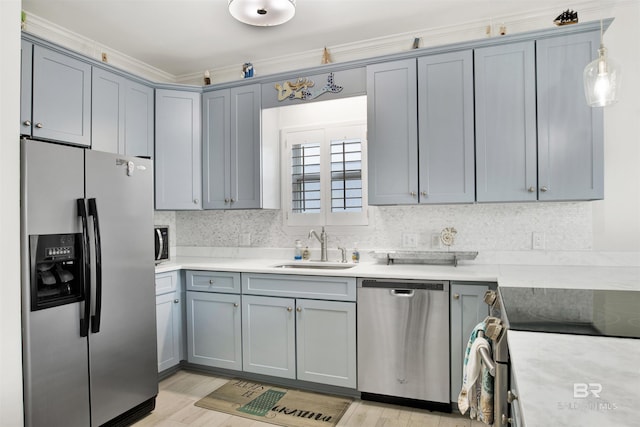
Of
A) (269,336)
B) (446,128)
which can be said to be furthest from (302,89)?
(269,336)

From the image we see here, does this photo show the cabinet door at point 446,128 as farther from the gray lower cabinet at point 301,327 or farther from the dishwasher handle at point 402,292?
the gray lower cabinet at point 301,327

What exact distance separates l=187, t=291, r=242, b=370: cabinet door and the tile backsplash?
2.45 ft

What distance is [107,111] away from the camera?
10.2ft

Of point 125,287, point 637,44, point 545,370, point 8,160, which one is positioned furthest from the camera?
point 637,44

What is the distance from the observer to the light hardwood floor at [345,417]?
2.47 metres

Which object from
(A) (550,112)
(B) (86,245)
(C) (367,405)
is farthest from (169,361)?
(A) (550,112)

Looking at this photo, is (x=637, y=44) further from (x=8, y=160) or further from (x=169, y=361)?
(x=169, y=361)

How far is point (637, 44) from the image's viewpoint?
2.69 m

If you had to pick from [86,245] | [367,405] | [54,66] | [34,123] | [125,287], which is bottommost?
[367,405]

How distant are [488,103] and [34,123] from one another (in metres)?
2.99

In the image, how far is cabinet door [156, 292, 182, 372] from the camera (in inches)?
121

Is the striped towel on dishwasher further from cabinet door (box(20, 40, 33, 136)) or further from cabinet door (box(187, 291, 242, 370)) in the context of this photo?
cabinet door (box(20, 40, 33, 136))

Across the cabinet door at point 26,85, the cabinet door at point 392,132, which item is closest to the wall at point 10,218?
the cabinet door at point 26,85

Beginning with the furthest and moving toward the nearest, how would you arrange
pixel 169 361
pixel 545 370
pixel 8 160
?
pixel 169 361 < pixel 8 160 < pixel 545 370
